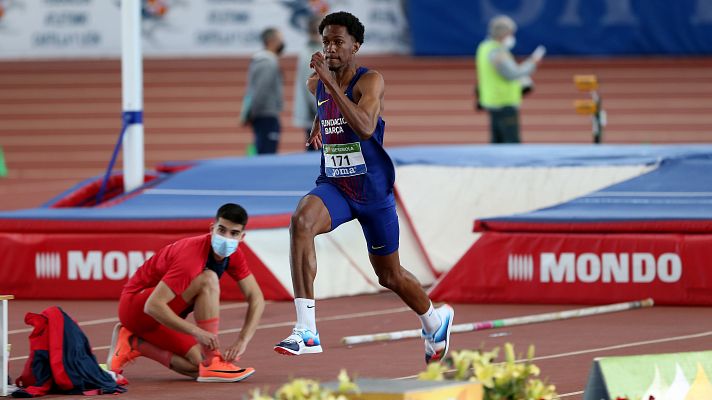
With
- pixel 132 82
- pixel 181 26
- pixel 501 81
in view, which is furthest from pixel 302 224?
pixel 181 26

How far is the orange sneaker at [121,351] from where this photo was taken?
296 inches

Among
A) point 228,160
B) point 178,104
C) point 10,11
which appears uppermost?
point 10,11

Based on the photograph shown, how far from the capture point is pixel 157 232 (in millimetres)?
10852

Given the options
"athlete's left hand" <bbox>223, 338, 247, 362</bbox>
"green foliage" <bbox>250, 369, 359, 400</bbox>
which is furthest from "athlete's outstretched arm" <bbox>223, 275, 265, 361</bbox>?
"green foliage" <bbox>250, 369, 359, 400</bbox>

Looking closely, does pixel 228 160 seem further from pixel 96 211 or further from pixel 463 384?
pixel 463 384

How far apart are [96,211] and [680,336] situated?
4711 millimetres

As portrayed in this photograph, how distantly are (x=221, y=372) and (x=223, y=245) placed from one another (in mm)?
640

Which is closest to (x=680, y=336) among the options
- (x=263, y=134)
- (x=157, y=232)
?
(x=157, y=232)

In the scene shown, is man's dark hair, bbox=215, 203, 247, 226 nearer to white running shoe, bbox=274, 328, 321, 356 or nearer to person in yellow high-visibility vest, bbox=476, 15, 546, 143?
white running shoe, bbox=274, 328, 321, 356

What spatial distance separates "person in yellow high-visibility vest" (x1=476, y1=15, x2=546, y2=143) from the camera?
50.9ft

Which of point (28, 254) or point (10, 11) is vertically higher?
point (10, 11)

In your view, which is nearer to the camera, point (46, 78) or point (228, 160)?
point (228, 160)

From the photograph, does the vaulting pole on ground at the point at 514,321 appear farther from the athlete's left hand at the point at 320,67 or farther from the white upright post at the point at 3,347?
the white upright post at the point at 3,347

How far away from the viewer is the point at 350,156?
7.25 m
